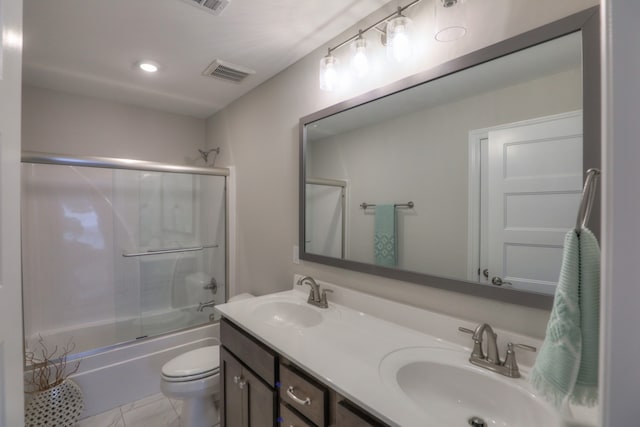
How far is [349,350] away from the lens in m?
1.07

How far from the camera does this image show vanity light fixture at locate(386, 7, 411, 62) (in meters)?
1.20

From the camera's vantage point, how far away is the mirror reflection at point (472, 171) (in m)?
0.90

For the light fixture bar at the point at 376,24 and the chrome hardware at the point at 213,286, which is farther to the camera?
the chrome hardware at the point at 213,286

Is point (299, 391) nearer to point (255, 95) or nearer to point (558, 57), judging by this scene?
point (558, 57)

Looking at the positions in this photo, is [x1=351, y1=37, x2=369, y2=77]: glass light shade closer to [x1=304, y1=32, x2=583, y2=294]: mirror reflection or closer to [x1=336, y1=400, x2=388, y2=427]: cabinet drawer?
[x1=304, y1=32, x2=583, y2=294]: mirror reflection

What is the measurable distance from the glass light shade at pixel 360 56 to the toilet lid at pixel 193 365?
1898 millimetres

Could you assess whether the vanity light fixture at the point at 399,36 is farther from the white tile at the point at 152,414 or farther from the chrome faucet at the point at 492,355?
the white tile at the point at 152,414

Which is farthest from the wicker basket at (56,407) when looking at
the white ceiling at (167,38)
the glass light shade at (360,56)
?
the glass light shade at (360,56)

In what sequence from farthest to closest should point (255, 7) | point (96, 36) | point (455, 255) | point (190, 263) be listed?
1. point (190, 263)
2. point (96, 36)
3. point (255, 7)
4. point (455, 255)

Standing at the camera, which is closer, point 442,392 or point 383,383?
point 383,383

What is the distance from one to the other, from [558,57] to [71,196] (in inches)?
130

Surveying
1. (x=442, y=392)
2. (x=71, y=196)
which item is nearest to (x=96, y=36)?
(x=71, y=196)

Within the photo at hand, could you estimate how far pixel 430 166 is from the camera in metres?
1.24

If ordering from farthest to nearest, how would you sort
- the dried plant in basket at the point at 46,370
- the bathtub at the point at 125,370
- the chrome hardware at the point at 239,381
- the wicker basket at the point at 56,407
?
1. the bathtub at the point at 125,370
2. the dried plant in basket at the point at 46,370
3. the wicker basket at the point at 56,407
4. the chrome hardware at the point at 239,381
